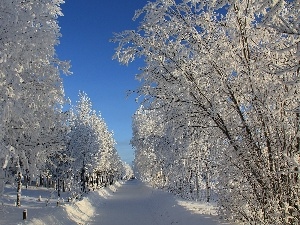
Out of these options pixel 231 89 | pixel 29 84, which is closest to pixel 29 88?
pixel 29 84

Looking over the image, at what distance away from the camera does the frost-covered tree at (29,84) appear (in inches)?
409

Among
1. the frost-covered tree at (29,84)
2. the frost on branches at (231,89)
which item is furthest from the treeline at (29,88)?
the frost on branches at (231,89)

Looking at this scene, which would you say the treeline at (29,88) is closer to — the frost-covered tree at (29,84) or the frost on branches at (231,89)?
the frost-covered tree at (29,84)

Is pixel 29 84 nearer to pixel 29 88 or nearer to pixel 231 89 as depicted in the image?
pixel 29 88

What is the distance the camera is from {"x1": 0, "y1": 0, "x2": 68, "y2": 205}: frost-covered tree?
409 inches

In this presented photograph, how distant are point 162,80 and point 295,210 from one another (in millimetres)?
3810

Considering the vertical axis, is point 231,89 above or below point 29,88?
below

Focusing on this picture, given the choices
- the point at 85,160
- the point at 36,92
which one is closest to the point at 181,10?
the point at 36,92

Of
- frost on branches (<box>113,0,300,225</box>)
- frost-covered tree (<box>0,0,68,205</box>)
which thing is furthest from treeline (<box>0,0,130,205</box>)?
frost on branches (<box>113,0,300,225</box>)

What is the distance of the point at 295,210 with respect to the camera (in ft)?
21.7

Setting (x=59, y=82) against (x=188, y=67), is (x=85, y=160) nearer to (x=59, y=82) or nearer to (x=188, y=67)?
(x=59, y=82)

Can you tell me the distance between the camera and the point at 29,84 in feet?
40.7

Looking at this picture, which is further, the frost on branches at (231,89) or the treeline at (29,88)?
the treeline at (29,88)

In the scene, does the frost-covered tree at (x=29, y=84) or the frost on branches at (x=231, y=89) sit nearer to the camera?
the frost on branches at (x=231, y=89)
